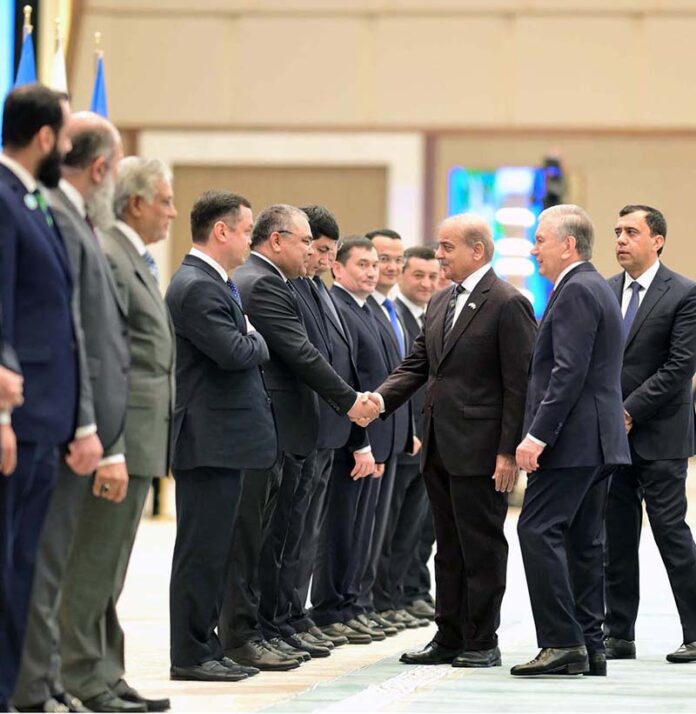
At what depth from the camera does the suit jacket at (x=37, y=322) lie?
4.10 m

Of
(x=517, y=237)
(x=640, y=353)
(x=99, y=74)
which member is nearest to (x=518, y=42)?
(x=517, y=237)

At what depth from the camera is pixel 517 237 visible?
58.1 ft

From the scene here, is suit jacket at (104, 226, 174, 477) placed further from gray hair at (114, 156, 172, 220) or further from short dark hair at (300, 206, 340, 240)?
short dark hair at (300, 206, 340, 240)

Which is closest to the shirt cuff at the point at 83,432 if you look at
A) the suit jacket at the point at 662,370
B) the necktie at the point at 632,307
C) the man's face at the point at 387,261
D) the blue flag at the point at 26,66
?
the suit jacket at the point at 662,370

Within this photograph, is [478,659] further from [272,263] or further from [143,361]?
[143,361]

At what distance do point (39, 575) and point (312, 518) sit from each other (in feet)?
8.06

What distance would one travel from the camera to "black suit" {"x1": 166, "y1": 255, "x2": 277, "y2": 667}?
5617 mm

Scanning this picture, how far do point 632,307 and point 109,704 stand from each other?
9.53 feet

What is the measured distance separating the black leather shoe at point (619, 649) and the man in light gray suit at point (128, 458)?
2.32m

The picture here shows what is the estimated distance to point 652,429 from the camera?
656 cm

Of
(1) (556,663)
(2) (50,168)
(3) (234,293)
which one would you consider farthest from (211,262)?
(1) (556,663)

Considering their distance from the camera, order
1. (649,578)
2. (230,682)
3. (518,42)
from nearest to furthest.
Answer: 1. (230,682)
2. (649,578)
3. (518,42)

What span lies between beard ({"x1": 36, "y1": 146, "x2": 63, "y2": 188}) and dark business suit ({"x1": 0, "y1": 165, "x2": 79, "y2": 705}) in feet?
0.31

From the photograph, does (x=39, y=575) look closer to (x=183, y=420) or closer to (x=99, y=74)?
(x=183, y=420)
